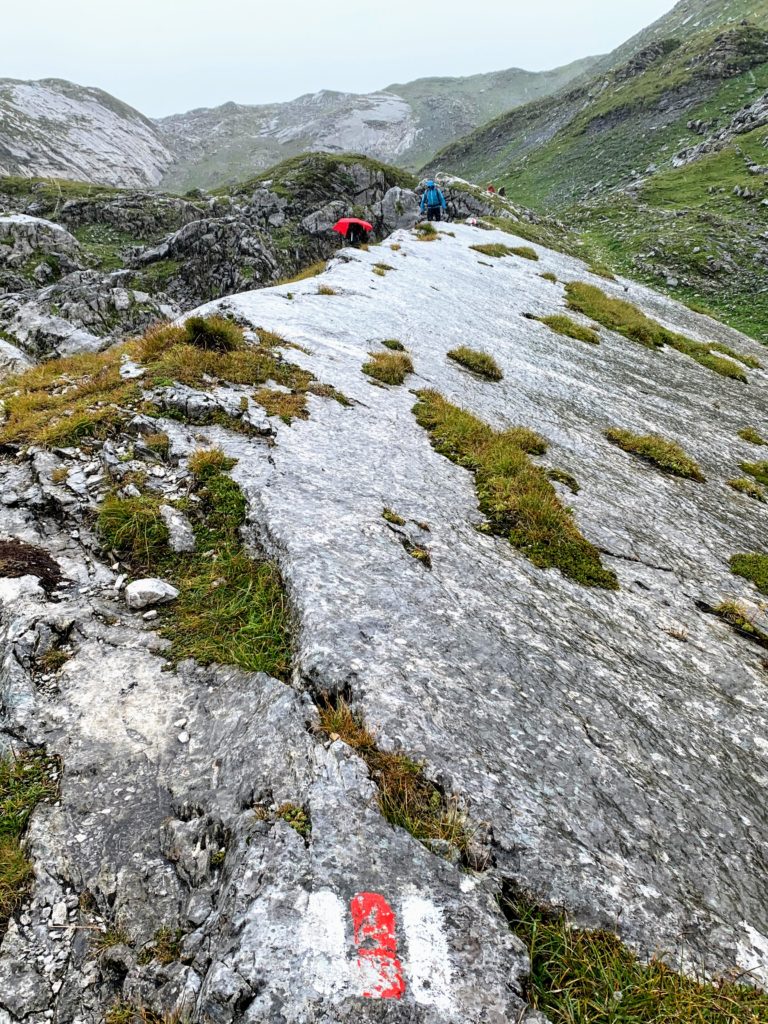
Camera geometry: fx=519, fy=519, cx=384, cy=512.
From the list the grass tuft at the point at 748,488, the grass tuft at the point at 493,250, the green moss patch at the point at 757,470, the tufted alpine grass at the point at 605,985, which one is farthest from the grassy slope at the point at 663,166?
the tufted alpine grass at the point at 605,985

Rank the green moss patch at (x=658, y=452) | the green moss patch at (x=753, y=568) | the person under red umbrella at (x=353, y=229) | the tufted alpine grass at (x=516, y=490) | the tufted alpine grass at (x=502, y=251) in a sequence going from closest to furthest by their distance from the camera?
the tufted alpine grass at (x=516, y=490) < the green moss patch at (x=753, y=568) < the green moss patch at (x=658, y=452) < the tufted alpine grass at (x=502, y=251) < the person under red umbrella at (x=353, y=229)

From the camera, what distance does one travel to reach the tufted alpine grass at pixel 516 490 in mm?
8195

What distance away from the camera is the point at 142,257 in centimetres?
5784

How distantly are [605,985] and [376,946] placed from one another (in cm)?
157

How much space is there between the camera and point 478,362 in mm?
15727

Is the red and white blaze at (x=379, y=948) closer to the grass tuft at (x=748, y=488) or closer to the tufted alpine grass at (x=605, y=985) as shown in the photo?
the tufted alpine grass at (x=605, y=985)

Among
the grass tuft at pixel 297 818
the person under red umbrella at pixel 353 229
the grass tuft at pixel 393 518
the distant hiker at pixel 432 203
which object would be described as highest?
the distant hiker at pixel 432 203

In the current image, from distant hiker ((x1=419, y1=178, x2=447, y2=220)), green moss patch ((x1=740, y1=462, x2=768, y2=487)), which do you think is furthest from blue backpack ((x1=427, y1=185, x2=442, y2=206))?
green moss patch ((x1=740, y1=462, x2=768, y2=487))

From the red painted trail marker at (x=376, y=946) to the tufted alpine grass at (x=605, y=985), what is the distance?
0.91 m

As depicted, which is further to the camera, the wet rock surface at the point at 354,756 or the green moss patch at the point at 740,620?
the green moss patch at the point at 740,620

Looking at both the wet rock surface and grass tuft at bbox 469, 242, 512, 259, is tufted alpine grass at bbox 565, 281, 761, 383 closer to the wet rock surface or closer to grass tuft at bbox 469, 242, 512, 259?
grass tuft at bbox 469, 242, 512, 259

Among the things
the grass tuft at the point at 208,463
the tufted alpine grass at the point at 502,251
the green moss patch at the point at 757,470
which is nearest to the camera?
the grass tuft at the point at 208,463

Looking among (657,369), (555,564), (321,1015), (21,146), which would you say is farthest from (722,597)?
(21,146)

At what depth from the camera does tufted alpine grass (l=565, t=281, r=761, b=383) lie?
21.8 m
